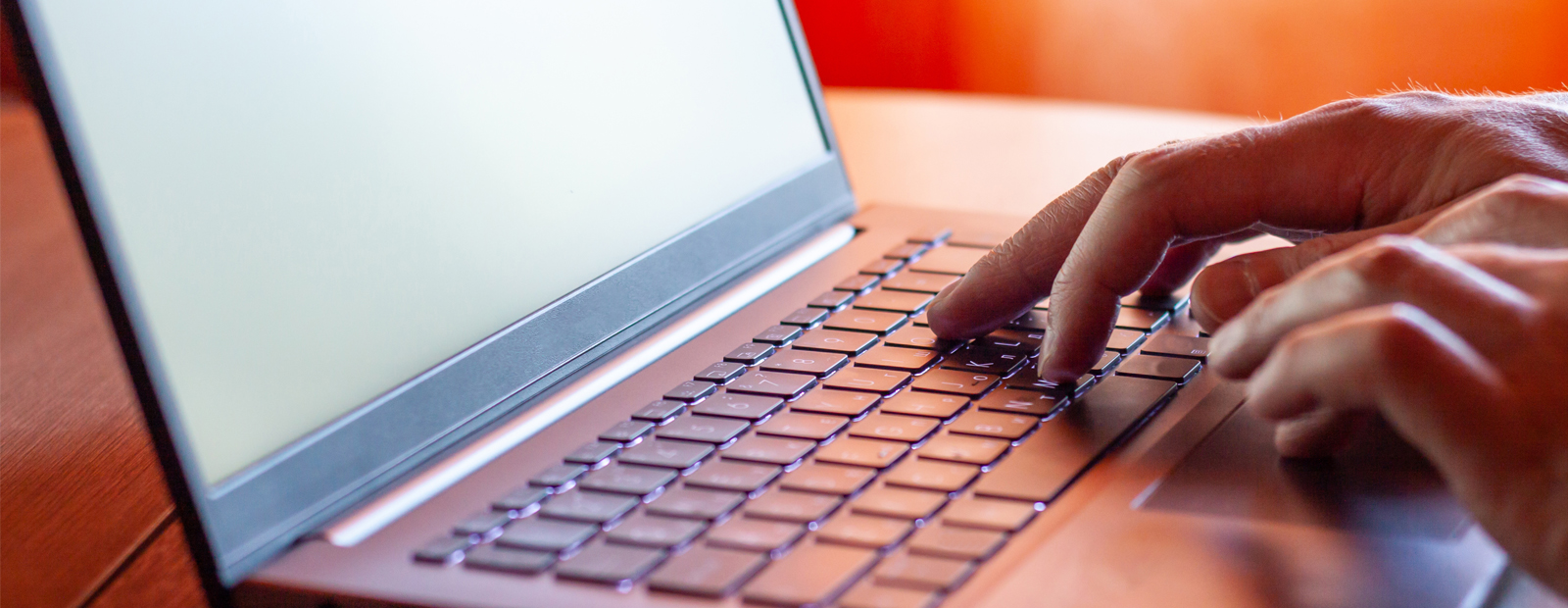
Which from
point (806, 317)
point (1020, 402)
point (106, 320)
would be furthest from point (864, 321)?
point (106, 320)

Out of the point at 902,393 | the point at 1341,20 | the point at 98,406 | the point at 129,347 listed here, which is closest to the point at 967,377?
the point at 902,393

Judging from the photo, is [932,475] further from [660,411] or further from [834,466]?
[660,411]

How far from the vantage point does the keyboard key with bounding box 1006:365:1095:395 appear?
560mm

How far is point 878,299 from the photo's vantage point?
2.30ft

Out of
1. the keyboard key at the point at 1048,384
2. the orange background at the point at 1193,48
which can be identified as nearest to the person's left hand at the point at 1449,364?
the keyboard key at the point at 1048,384

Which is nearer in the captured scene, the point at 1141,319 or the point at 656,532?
the point at 656,532

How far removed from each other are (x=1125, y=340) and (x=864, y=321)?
136 millimetres

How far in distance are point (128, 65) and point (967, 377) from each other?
37cm

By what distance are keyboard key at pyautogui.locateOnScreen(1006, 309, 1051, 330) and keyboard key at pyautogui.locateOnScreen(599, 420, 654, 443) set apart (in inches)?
8.6

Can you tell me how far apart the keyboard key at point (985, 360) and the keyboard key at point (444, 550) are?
0.25m

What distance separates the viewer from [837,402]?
0.55m

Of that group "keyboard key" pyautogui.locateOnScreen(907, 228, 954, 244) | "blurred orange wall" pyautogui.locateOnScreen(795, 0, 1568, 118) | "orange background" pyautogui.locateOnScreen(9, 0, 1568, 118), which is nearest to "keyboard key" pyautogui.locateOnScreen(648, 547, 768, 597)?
"keyboard key" pyautogui.locateOnScreen(907, 228, 954, 244)

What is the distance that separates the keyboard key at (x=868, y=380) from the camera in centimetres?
57

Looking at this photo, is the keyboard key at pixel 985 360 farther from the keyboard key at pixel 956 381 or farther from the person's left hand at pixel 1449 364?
the person's left hand at pixel 1449 364
